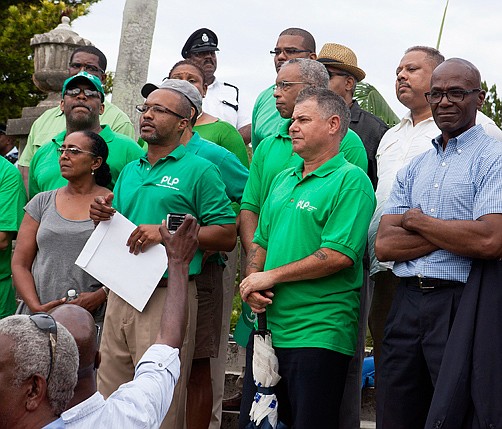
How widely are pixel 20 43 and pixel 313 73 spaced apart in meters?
10.5

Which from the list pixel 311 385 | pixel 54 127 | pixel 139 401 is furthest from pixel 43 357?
pixel 54 127

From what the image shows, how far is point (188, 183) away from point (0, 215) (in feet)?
5.96

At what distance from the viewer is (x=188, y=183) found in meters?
6.02

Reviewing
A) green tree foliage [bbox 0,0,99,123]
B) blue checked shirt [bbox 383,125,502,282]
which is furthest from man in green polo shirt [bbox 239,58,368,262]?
green tree foliage [bbox 0,0,99,123]

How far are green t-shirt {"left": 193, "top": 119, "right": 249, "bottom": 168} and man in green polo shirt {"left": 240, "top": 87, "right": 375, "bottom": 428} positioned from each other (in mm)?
1457

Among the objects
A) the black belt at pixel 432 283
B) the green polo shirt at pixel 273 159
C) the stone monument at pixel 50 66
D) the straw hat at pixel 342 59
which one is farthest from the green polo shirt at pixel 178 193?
the stone monument at pixel 50 66

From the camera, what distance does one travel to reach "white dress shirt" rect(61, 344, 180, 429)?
3371mm

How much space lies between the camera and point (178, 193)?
5.99 meters

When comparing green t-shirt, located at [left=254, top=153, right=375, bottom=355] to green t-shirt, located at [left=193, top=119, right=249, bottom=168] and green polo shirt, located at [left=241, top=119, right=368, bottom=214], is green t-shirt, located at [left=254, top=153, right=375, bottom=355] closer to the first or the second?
green polo shirt, located at [left=241, top=119, right=368, bottom=214]

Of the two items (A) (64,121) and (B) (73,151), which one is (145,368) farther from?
(A) (64,121)

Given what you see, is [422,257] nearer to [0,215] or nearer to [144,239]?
[144,239]

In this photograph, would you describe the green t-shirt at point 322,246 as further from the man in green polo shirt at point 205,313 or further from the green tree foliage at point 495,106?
the green tree foliage at point 495,106

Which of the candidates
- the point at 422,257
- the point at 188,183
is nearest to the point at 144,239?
the point at 188,183

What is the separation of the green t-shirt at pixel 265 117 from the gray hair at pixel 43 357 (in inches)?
151
